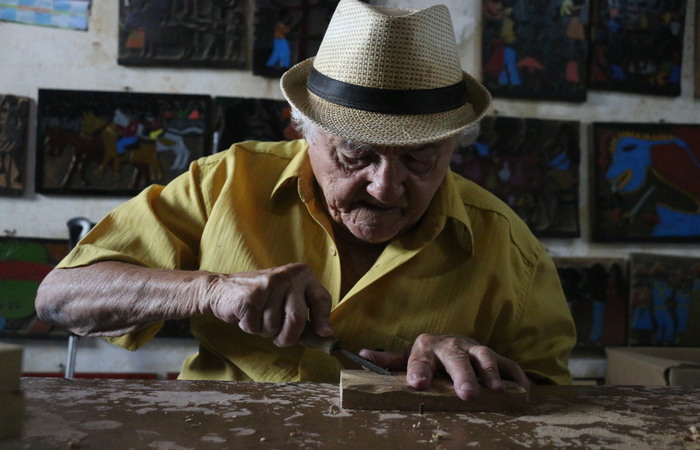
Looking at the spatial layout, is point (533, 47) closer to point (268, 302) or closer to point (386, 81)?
point (386, 81)

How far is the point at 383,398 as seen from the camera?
3.86 ft

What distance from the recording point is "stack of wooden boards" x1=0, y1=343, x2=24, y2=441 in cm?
77

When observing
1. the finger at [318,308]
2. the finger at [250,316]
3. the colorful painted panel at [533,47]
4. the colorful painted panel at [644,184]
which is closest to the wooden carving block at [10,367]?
the finger at [250,316]

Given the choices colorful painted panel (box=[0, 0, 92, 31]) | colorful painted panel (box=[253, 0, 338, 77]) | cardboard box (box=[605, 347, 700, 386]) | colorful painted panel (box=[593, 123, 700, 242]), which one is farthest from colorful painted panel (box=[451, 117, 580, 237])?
colorful painted panel (box=[0, 0, 92, 31])

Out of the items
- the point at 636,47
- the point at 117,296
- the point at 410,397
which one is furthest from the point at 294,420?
the point at 636,47

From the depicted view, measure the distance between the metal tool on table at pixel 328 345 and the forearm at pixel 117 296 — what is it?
207 millimetres

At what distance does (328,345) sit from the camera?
Answer: 1331 millimetres

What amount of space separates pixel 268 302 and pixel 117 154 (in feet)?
6.17

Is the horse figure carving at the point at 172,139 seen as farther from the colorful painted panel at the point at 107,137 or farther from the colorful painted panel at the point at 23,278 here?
the colorful painted panel at the point at 23,278

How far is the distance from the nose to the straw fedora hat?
75 mm

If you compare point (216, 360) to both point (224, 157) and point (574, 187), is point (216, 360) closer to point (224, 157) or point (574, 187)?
point (224, 157)

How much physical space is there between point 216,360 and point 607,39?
7.70 feet

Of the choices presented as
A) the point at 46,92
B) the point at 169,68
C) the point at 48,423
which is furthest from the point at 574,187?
the point at 48,423

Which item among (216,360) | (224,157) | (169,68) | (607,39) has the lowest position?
(216,360)
